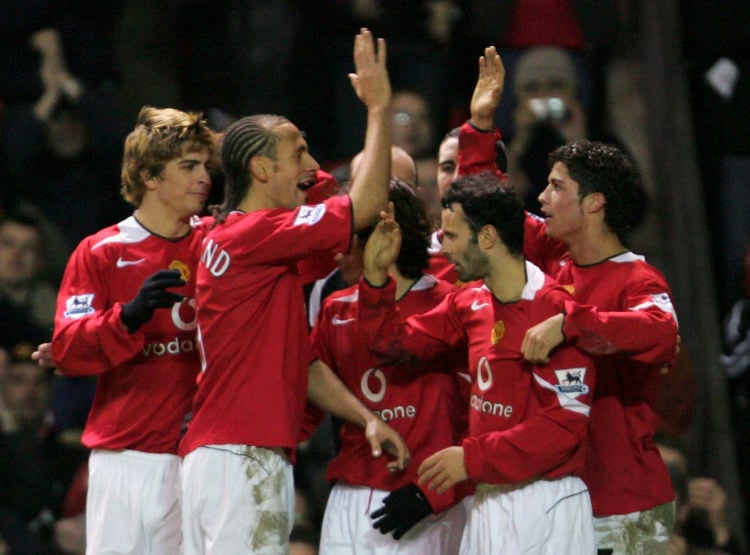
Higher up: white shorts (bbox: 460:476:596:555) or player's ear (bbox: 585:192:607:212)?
player's ear (bbox: 585:192:607:212)

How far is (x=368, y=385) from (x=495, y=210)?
0.71 metres

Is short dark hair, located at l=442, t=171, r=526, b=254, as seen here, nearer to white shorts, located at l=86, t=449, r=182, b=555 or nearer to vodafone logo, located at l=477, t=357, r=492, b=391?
vodafone logo, located at l=477, t=357, r=492, b=391

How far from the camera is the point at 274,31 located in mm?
6875

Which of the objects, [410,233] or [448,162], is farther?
[448,162]

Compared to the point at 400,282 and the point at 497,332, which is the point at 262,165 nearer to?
the point at 400,282

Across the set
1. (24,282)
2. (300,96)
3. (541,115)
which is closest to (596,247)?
(541,115)

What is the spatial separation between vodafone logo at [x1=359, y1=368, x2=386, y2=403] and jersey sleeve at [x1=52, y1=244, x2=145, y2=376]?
686 millimetres

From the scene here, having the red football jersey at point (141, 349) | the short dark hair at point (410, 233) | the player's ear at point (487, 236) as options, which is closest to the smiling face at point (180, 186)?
the red football jersey at point (141, 349)

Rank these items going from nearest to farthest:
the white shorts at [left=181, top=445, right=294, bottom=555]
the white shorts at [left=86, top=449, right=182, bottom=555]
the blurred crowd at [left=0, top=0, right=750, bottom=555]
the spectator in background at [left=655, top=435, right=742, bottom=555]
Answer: the white shorts at [left=181, top=445, right=294, bottom=555]
the white shorts at [left=86, top=449, right=182, bottom=555]
the spectator in background at [left=655, top=435, right=742, bottom=555]
the blurred crowd at [left=0, top=0, right=750, bottom=555]

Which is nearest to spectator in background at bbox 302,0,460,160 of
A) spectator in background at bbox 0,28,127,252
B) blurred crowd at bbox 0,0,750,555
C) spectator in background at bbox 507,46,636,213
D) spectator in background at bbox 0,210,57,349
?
blurred crowd at bbox 0,0,750,555

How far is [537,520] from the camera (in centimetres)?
436

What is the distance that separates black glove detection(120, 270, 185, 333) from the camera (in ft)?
14.4

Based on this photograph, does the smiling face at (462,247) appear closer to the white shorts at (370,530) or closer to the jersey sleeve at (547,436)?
the jersey sleeve at (547,436)

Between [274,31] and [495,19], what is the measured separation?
0.99 metres
